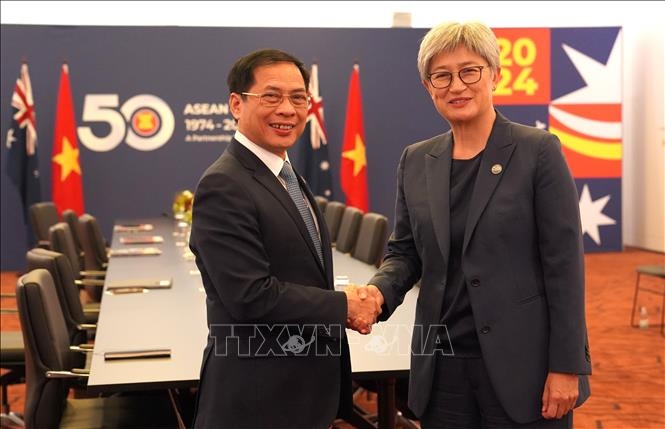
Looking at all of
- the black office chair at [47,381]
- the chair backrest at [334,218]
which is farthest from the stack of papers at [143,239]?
the black office chair at [47,381]

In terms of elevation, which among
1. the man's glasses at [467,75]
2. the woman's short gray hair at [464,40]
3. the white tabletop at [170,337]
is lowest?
the white tabletop at [170,337]

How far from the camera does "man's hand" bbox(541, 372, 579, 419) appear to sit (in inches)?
71.5

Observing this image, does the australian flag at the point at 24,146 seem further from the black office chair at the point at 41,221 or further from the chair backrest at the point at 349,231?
the chair backrest at the point at 349,231

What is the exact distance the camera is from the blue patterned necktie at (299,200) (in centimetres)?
193

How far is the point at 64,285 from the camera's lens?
4031 millimetres

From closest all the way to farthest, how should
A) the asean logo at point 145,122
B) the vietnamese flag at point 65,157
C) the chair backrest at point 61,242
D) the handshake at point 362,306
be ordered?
the handshake at point 362,306
the chair backrest at point 61,242
the vietnamese flag at point 65,157
the asean logo at point 145,122

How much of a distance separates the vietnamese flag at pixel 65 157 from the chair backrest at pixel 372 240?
5393 millimetres

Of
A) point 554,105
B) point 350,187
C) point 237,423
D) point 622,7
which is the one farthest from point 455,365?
A: point 622,7

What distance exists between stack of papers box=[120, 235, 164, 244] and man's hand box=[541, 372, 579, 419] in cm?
506

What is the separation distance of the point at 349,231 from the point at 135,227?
8.63ft

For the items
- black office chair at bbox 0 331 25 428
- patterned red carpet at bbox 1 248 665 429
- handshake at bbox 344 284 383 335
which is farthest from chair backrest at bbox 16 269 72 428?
patterned red carpet at bbox 1 248 665 429

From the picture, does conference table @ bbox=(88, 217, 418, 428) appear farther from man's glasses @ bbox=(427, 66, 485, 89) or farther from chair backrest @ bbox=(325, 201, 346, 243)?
chair backrest @ bbox=(325, 201, 346, 243)

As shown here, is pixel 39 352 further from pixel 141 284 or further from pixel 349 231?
pixel 349 231

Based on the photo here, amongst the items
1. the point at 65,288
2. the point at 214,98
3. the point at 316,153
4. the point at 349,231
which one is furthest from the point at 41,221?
the point at 65,288
